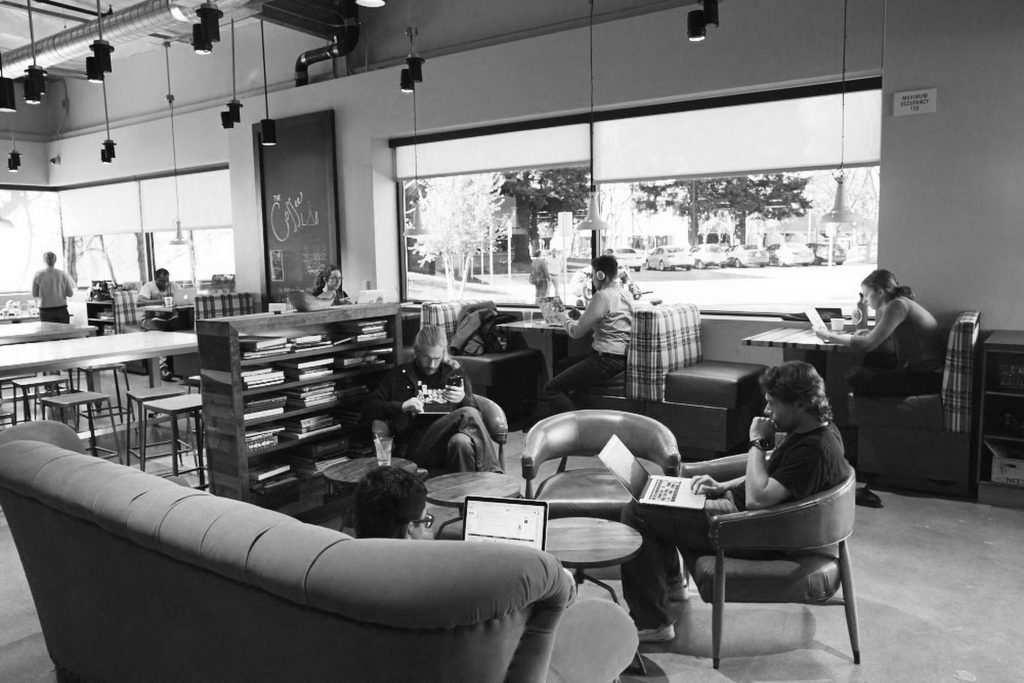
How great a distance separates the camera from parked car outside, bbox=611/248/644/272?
7.00 meters

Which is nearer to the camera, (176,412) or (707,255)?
(176,412)

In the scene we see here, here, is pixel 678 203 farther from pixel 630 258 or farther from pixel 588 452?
pixel 588 452

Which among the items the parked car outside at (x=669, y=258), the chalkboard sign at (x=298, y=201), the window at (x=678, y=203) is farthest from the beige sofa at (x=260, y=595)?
the chalkboard sign at (x=298, y=201)

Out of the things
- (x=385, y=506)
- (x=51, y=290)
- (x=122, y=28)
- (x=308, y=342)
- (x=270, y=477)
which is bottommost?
(x=270, y=477)

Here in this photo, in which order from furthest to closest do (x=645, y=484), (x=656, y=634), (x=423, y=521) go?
(x=645, y=484)
(x=656, y=634)
(x=423, y=521)

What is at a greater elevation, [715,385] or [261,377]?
[261,377]

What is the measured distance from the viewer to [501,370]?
6496mm

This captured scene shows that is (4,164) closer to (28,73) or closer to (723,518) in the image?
(28,73)

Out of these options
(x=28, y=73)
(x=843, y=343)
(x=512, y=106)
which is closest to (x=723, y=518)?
(x=843, y=343)

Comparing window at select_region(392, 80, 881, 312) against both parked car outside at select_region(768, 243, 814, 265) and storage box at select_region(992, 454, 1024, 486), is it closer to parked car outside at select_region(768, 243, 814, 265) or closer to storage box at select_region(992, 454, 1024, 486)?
parked car outside at select_region(768, 243, 814, 265)

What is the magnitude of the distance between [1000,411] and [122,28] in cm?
801

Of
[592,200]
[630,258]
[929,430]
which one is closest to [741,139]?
[592,200]

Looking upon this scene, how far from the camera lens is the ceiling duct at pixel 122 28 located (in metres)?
6.80

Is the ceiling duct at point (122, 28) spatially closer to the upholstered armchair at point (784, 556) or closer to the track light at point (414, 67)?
the track light at point (414, 67)
